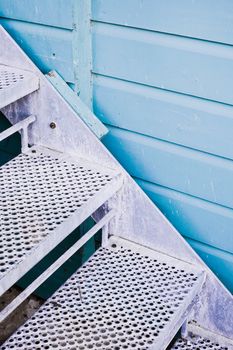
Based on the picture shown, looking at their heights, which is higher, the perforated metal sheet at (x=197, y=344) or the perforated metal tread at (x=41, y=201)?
the perforated metal tread at (x=41, y=201)

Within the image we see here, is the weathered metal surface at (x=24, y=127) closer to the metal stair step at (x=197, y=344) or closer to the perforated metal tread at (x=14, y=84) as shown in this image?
the perforated metal tread at (x=14, y=84)

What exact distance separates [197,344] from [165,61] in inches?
38.6

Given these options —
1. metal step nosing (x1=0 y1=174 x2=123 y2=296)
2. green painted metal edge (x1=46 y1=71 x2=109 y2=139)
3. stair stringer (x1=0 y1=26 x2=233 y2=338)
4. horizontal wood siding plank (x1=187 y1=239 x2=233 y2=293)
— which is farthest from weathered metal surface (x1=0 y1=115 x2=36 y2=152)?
horizontal wood siding plank (x1=187 y1=239 x2=233 y2=293)

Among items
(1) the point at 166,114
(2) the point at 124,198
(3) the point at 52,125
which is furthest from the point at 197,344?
(3) the point at 52,125

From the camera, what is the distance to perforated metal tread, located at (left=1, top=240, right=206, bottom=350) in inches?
61.3

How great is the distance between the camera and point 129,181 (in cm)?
184

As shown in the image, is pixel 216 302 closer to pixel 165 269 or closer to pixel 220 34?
pixel 165 269

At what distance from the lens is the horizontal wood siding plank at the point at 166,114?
5.61 feet

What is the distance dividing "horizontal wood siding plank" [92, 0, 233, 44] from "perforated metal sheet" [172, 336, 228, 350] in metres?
1.03

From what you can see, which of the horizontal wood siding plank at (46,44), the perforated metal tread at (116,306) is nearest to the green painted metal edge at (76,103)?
the horizontal wood siding plank at (46,44)

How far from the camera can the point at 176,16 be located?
5.32 feet

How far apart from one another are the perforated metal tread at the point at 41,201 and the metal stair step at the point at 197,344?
1.90ft

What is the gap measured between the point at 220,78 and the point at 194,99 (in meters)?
0.13

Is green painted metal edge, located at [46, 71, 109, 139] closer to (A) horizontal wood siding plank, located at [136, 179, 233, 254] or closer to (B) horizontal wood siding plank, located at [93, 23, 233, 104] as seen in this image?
(B) horizontal wood siding plank, located at [93, 23, 233, 104]
